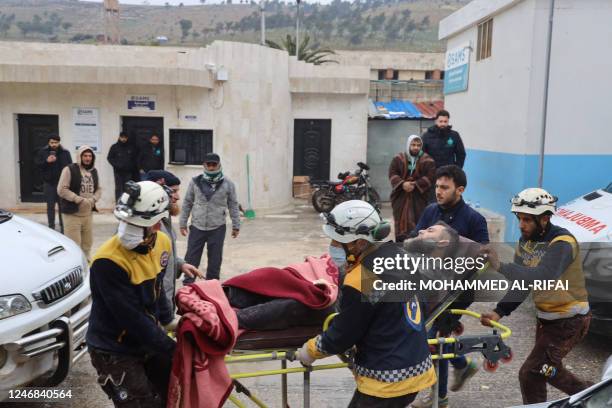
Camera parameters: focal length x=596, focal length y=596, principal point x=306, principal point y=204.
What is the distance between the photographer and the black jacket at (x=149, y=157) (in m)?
11.9

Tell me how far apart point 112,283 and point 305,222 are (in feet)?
30.1

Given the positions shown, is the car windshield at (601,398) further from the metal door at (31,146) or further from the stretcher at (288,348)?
the metal door at (31,146)

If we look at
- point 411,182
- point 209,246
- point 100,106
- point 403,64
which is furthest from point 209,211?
point 403,64

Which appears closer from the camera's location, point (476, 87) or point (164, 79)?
point (476, 87)

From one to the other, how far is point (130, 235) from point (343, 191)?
396 inches

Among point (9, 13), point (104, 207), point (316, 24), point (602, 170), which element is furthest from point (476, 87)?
point (9, 13)

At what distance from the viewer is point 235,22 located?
89062 millimetres

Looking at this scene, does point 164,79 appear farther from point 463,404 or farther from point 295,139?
point 463,404

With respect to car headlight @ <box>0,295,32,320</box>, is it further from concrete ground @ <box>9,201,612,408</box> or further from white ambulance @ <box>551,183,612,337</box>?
white ambulance @ <box>551,183,612,337</box>

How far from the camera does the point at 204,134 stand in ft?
42.3

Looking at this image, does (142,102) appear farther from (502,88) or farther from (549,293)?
(549,293)

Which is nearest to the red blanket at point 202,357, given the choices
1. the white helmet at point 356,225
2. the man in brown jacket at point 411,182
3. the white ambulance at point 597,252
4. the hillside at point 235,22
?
the white helmet at point 356,225

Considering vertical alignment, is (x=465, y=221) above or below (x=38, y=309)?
above

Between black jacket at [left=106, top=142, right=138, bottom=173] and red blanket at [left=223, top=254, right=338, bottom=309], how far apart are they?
348 inches
